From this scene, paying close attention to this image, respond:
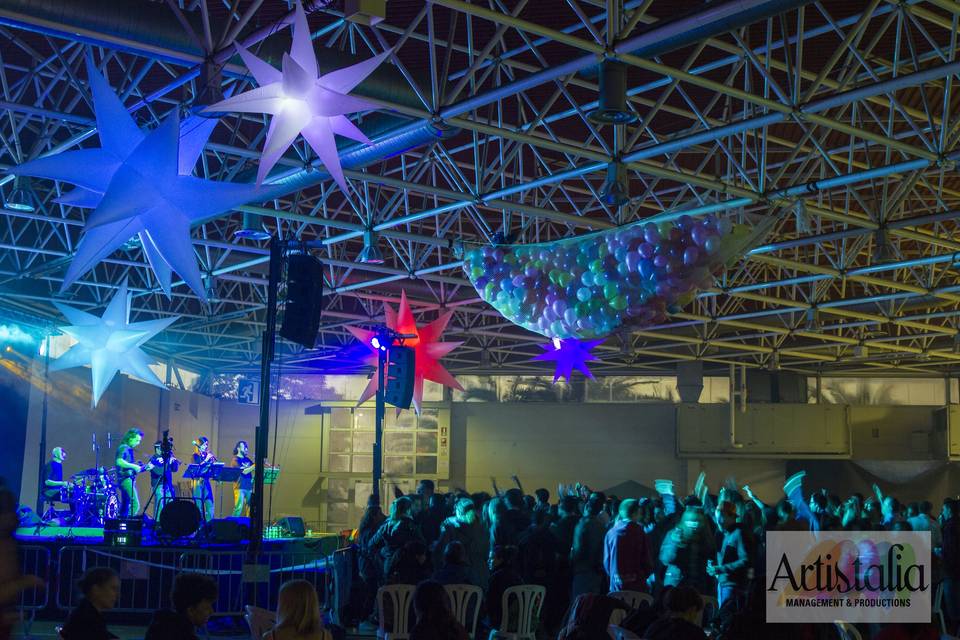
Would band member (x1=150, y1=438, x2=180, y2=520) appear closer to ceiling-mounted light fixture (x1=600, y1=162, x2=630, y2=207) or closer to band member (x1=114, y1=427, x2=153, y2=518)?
band member (x1=114, y1=427, x2=153, y2=518)

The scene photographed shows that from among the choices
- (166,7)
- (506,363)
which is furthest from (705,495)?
(506,363)

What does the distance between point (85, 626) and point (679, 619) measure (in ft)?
9.99

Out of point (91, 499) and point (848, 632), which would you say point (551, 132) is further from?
point (91, 499)

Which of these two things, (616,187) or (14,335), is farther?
(14,335)

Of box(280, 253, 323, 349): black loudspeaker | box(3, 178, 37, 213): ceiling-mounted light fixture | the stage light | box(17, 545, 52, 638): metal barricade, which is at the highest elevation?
box(3, 178, 37, 213): ceiling-mounted light fixture

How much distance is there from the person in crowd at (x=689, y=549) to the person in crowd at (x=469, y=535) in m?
1.77

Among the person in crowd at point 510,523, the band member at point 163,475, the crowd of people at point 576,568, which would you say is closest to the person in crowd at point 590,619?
the crowd of people at point 576,568

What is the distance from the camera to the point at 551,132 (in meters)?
13.1

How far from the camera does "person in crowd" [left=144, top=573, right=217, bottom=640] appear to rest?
5.27 m

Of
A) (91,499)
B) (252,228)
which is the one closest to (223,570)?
(252,228)

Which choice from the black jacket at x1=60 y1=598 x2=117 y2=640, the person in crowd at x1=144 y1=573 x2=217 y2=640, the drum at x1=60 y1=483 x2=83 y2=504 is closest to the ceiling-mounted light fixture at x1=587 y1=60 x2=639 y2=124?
the person in crowd at x1=144 y1=573 x2=217 y2=640

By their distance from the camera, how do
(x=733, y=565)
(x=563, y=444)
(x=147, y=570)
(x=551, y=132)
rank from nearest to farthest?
1. (x=733, y=565)
2. (x=147, y=570)
3. (x=551, y=132)
4. (x=563, y=444)

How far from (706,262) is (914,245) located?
54.7 feet

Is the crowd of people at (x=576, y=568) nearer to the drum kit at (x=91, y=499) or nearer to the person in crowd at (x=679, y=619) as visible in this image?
the person in crowd at (x=679, y=619)
